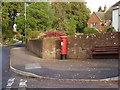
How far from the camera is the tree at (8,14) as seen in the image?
179ft

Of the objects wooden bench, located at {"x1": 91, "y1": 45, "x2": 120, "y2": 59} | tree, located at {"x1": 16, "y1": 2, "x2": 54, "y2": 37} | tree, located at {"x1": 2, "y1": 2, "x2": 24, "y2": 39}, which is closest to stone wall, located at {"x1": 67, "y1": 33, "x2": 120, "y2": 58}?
wooden bench, located at {"x1": 91, "y1": 45, "x2": 120, "y2": 59}

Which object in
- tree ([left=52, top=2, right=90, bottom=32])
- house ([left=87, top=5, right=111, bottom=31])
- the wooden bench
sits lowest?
the wooden bench

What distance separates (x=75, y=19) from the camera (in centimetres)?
6181

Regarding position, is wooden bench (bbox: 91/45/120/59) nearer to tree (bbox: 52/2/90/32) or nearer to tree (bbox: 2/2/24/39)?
tree (bbox: 2/2/24/39)

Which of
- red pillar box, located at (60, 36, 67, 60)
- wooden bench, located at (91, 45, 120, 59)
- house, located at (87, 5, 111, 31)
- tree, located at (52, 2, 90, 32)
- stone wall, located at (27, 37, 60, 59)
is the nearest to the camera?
wooden bench, located at (91, 45, 120, 59)

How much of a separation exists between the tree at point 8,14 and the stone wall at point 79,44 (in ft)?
139

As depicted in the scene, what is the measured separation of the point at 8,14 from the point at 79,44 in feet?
155

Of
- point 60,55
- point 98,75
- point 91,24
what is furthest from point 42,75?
point 91,24

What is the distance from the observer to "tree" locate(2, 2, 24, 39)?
54562 mm

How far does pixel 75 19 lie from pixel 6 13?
1905 cm

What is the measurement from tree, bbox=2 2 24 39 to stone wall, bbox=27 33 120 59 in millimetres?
42427

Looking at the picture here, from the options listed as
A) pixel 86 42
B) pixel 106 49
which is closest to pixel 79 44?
pixel 86 42

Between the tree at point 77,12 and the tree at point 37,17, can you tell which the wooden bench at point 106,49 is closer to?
the tree at point 37,17

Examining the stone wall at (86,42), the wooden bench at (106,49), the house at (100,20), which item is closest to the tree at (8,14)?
the house at (100,20)
